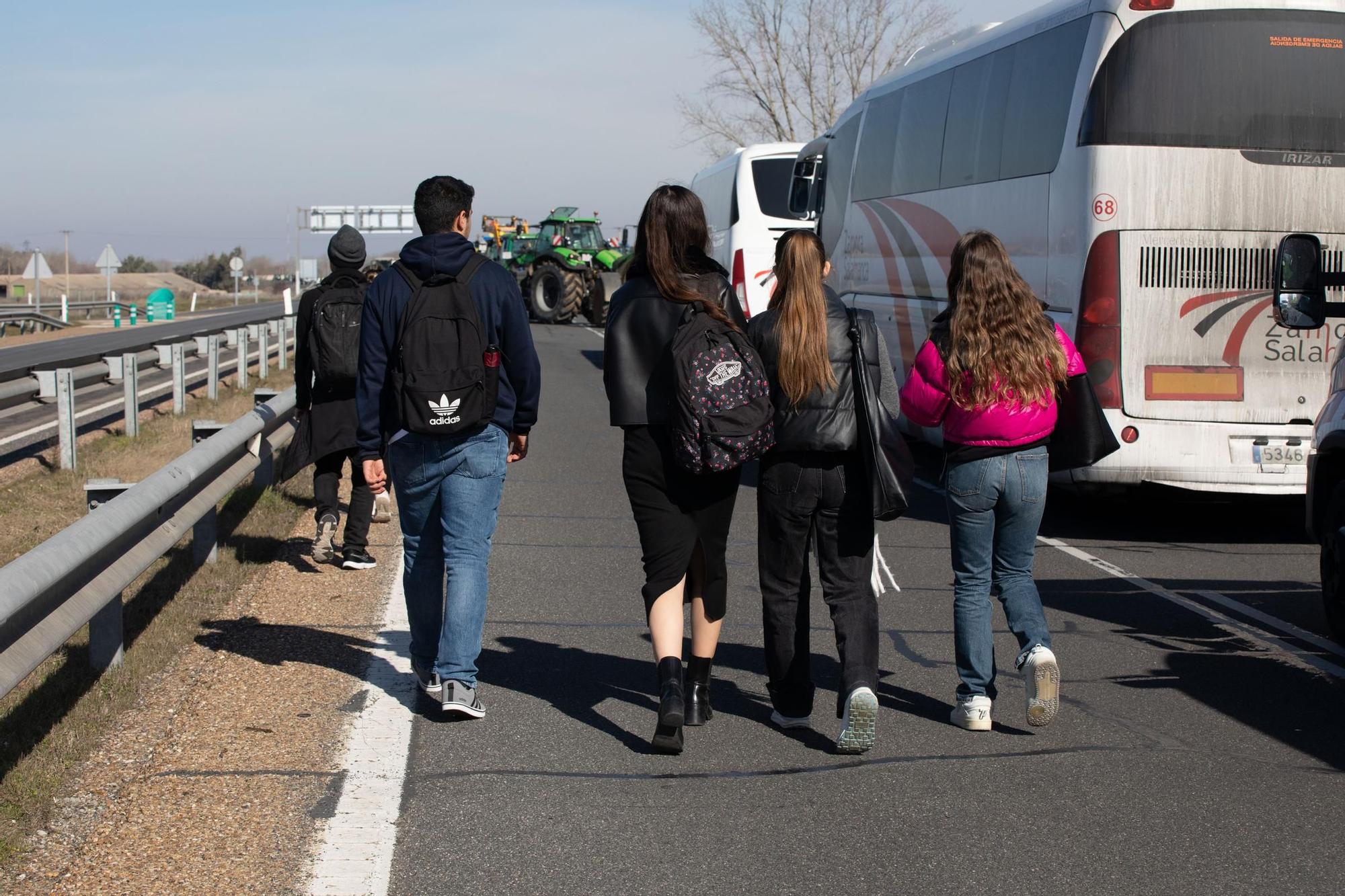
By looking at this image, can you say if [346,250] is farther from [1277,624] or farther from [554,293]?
[554,293]

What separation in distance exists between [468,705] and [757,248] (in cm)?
1638

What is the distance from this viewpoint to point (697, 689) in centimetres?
532

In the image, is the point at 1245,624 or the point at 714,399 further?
the point at 1245,624

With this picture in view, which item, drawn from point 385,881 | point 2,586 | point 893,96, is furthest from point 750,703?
point 893,96

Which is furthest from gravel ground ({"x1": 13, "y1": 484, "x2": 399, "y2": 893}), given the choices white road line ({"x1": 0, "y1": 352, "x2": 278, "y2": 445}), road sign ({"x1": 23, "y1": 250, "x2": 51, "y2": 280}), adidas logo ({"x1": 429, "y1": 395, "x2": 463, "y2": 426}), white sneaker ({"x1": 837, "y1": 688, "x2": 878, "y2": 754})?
road sign ({"x1": 23, "y1": 250, "x2": 51, "y2": 280})

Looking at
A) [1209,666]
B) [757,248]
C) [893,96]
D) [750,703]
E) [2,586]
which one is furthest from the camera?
[757,248]

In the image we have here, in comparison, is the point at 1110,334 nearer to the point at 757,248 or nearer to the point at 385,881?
the point at 385,881

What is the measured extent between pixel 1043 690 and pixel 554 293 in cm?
3183

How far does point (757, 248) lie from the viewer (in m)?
21.1

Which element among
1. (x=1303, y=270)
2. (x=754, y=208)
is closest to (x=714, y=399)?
(x=1303, y=270)

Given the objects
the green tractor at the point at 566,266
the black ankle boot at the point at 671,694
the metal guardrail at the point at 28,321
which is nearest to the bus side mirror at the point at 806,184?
the black ankle boot at the point at 671,694

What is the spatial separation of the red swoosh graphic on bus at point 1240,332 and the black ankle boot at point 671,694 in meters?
5.78

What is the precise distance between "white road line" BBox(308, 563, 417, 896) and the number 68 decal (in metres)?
5.39

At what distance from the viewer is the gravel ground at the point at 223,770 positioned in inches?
154
